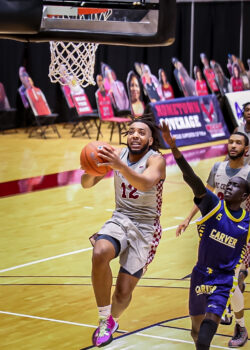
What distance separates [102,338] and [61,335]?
1263 millimetres

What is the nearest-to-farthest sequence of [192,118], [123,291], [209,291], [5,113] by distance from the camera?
[209,291]
[123,291]
[192,118]
[5,113]

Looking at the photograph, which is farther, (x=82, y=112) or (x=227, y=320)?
(x=82, y=112)

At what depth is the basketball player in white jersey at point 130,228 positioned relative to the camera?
5.18 metres

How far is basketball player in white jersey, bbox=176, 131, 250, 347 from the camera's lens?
19.0 ft

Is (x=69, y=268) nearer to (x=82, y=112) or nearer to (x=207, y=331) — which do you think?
(x=207, y=331)

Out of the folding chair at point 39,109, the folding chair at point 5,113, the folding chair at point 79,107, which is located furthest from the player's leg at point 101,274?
the folding chair at point 5,113

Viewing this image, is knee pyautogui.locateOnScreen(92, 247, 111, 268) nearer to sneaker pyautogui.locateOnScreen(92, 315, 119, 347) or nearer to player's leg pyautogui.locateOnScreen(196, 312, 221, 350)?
sneaker pyautogui.locateOnScreen(92, 315, 119, 347)

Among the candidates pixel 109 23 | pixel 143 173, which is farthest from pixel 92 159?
pixel 109 23

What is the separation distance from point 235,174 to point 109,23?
1791mm

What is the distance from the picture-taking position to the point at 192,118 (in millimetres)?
16562

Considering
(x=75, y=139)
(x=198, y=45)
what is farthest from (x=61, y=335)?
(x=198, y=45)

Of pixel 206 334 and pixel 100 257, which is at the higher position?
pixel 100 257

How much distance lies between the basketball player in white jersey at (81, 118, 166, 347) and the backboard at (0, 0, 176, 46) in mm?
739

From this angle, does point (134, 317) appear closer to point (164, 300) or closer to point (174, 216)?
point (164, 300)
